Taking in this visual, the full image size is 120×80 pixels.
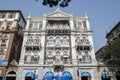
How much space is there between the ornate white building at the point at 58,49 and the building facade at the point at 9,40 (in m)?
3.04

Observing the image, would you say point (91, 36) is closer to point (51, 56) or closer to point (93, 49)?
point (93, 49)

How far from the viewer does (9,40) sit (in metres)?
38.3

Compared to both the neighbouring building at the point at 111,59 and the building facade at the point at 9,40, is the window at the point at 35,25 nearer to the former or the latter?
the building facade at the point at 9,40

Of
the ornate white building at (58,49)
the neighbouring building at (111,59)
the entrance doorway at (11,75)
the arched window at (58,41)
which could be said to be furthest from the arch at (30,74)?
the neighbouring building at (111,59)

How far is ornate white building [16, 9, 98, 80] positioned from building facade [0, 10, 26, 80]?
304 cm

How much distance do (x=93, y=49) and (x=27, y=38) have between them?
54.8 feet

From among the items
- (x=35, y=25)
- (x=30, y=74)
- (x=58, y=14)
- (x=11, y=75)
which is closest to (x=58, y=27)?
(x=58, y=14)

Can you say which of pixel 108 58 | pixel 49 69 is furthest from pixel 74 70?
pixel 108 58

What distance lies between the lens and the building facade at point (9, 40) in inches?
1361

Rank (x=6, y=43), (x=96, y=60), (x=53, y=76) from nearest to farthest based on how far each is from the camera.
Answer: (x=53, y=76)
(x=96, y=60)
(x=6, y=43)

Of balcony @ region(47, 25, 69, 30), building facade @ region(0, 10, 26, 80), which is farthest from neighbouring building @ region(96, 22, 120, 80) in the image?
building facade @ region(0, 10, 26, 80)

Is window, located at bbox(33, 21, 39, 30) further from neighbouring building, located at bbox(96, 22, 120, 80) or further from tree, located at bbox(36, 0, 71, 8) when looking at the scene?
tree, located at bbox(36, 0, 71, 8)

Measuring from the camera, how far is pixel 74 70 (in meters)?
33.8

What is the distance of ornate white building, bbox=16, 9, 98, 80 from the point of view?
3388 centimetres
